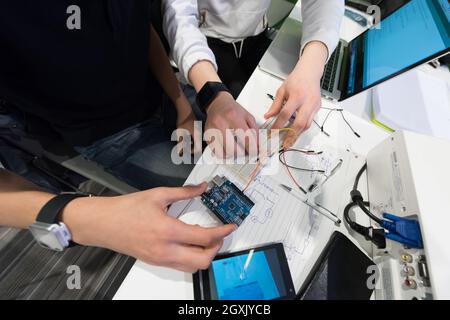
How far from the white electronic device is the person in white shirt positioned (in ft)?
0.75

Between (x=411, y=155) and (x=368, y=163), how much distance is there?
13 centimetres

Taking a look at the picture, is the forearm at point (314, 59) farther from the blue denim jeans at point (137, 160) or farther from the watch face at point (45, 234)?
the watch face at point (45, 234)

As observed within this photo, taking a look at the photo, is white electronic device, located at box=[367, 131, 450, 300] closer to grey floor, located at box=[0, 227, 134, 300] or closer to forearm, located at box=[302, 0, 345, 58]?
forearm, located at box=[302, 0, 345, 58]

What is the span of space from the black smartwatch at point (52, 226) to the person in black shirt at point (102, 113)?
12 mm

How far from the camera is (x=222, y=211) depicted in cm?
54

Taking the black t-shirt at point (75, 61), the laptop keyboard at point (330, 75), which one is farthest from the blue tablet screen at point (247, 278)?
the laptop keyboard at point (330, 75)

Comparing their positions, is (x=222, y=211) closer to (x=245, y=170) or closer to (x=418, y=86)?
(x=245, y=170)

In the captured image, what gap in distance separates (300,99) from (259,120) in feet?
0.43

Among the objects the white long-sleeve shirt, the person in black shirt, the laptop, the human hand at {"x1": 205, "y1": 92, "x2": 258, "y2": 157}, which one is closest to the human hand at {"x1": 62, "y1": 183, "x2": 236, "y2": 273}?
the person in black shirt

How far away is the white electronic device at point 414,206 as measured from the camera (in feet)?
1.41

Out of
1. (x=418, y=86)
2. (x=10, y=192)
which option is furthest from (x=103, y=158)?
(x=418, y=86)

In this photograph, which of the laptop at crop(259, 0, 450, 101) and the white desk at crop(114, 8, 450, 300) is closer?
the white desk at crop(114, 8, 450, 300)

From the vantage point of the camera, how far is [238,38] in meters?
1.00

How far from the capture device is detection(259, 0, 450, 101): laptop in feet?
2.08
